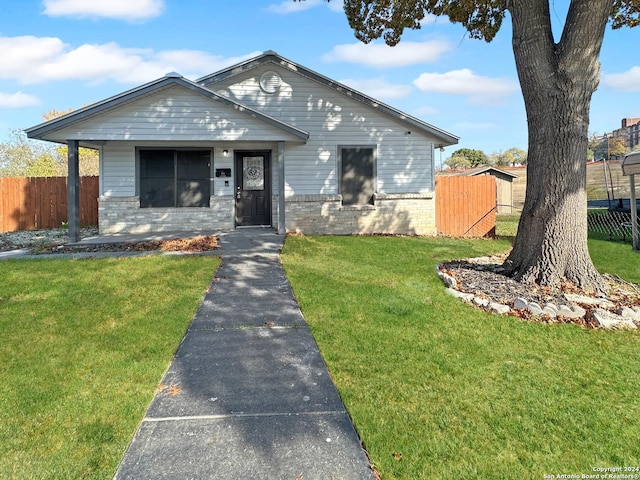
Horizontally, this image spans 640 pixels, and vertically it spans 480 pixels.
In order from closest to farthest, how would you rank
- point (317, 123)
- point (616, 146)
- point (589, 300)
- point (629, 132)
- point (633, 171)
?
point (589, 300) → point (633, 171) → point (317, 123) → point (616, 146) → point (629, 132)

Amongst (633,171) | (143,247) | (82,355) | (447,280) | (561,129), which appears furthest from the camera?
(633,171)

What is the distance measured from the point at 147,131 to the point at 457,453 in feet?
32.4

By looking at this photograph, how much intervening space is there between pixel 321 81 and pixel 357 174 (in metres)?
3.00

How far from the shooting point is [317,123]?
39.6 feet

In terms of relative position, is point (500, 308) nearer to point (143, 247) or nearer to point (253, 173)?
point (143, 247)

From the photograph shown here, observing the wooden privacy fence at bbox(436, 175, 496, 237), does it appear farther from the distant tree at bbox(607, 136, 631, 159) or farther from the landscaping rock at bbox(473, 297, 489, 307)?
the distant tree at bbox(607, 136, 631, 159)

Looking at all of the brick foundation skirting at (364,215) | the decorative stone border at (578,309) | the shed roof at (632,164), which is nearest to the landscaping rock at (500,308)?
the decorative stone border at (578,309)

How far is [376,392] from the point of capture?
2992mm

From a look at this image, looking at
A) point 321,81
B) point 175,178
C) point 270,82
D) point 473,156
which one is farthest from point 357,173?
point 473,156

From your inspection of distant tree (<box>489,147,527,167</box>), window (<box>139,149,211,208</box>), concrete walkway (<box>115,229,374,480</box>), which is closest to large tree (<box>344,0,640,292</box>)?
concrete walkway (<box>115,229,374,480</box>)

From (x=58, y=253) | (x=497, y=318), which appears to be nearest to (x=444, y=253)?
(x=497, y=318)

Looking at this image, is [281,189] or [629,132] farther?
[629,132]

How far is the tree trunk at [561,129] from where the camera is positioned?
5.62 meters

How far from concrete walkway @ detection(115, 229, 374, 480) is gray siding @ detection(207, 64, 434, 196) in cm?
779
